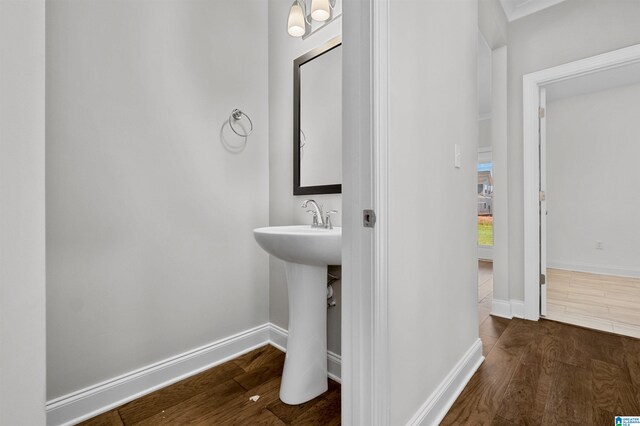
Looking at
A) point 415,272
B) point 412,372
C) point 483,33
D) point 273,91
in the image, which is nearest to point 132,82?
point 273,91

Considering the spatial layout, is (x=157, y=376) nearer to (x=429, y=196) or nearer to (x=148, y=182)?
(x=148, y=182)

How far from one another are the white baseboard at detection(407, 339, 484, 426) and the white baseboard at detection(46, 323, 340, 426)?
0.53 meters

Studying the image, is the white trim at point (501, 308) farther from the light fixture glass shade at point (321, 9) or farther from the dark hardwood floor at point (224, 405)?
the light fixture glass shade at point (321, 9)

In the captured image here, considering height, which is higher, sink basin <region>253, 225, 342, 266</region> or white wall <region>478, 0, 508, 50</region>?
white wall <region>478, 0, 508, 50</region>

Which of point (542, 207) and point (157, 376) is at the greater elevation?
point (542, 207)

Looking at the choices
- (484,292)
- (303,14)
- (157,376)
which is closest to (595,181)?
(484,292)

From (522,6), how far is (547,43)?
0.36m

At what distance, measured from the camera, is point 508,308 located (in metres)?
2.48

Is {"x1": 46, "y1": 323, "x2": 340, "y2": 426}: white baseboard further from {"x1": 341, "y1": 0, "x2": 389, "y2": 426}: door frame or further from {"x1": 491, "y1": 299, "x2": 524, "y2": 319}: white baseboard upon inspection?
{"x1": 491, "y1": 299, "x2": 524, "y2": 319}: white baseboard

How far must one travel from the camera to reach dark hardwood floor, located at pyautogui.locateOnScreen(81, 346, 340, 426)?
1.31 meters

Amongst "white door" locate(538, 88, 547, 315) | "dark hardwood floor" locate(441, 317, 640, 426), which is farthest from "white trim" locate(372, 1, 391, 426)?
"white door" locate(538, 88, 547, 315)

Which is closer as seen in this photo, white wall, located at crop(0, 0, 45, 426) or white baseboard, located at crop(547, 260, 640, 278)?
white wall, located at crop(0, 0, 45, 426)

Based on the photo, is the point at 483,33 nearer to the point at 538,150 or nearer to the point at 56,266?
the point at 538,150

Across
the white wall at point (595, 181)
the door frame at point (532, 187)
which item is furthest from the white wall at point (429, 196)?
the white wall at point (595, 181)
